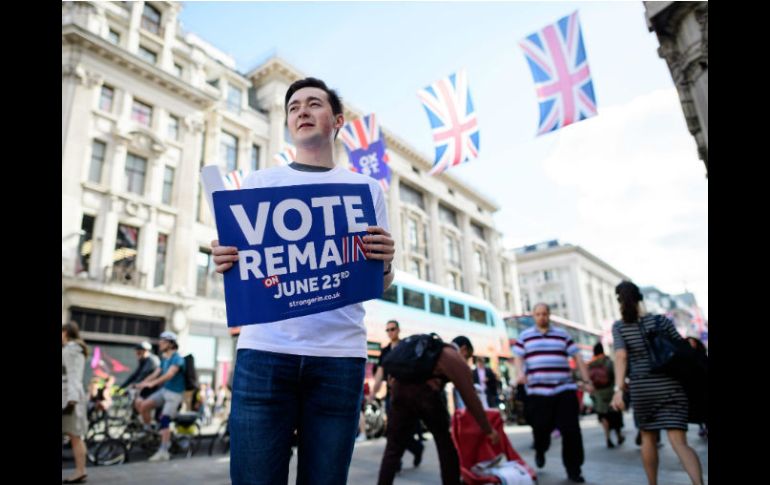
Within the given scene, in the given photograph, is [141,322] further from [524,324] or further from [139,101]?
[524,324]

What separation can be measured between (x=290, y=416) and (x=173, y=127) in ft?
75.7

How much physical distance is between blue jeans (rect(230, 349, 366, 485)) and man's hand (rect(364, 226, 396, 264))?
38 cm

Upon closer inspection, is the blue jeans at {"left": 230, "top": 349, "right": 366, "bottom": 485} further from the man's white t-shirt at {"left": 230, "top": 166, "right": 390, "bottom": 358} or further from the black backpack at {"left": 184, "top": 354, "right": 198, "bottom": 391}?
the black backpack at {"left": 184, "top": 354, "right": 198, "bottom": 391}

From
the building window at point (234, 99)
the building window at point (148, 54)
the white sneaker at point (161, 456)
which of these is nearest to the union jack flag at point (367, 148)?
the white sneaker at point (161, 456)

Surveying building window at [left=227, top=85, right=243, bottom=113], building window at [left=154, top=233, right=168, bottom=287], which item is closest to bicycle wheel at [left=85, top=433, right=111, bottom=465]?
building window at [left=154, top=233, right=168, bottom=287]

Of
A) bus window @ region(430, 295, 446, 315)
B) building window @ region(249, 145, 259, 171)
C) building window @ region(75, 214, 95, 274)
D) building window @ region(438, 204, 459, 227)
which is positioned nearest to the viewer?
bus window @ region(430, 295, 446, 315)

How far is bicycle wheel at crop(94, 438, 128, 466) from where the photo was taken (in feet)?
23.5

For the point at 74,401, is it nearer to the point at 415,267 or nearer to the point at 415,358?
the point at 415,358

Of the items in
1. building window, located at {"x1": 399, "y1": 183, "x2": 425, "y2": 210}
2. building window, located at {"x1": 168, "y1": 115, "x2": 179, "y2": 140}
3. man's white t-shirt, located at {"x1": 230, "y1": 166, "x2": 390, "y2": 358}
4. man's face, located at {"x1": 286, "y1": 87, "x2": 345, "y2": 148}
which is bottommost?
man's white t-shirt, located at {"x1": 230, "y1": 166, "x2": 390, "y2": 358}

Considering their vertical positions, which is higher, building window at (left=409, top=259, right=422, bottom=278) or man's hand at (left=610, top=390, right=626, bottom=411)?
building window at (left=409, top=259, right=422, bottom=278)

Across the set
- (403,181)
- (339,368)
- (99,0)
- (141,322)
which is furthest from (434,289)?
(403,181)

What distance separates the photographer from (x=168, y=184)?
21234mm

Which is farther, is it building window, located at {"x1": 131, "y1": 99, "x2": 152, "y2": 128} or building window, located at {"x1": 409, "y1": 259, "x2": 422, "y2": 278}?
building window, located at {"x1": 409, "y1": 259, "x2": 422, "y2": 278}
